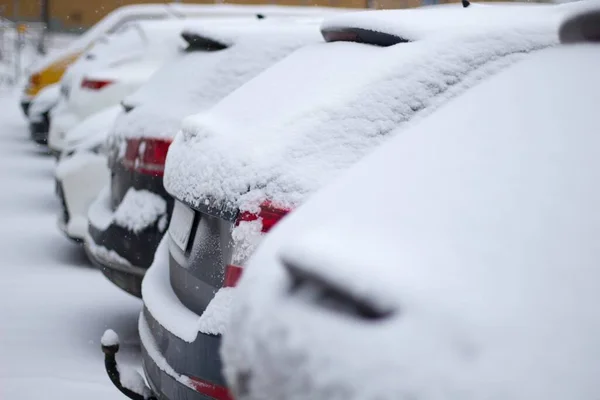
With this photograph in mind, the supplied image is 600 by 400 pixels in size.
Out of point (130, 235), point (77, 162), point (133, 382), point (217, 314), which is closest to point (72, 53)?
point (77, 162)

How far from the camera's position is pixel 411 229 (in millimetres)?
1715

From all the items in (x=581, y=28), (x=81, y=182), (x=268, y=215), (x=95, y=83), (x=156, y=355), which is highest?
(x=581, y=28)

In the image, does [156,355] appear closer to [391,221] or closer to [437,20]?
[437,20]

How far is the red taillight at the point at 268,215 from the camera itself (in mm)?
2666

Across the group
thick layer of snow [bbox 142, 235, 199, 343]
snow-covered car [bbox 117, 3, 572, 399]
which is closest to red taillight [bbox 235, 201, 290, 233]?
snow-covered car [bbox 117, 3, 572, 399]

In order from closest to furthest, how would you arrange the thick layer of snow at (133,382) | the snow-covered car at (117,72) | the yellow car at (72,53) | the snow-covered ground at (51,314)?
1. the thick layer of snow at (133,382)
2. the snow-covered ground at (51,314)
3. the snow-covered car at (117,72)
4. the yellow car at (72,53)

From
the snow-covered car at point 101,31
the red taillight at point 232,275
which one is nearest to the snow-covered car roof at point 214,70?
the red taillight at point 232,275

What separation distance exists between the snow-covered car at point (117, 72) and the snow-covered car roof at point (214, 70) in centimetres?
239

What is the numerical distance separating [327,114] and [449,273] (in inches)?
51.7

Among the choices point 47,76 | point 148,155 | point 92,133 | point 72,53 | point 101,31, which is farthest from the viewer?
point 101,31

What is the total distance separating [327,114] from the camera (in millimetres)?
2838

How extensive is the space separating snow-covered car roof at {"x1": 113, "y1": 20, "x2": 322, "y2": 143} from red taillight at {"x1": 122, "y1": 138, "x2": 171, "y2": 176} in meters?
0.04

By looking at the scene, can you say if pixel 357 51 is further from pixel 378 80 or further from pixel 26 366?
pixel 26 366

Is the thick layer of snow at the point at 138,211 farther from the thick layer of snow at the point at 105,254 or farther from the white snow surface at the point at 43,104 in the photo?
the white snow surface at the point at 43,104
